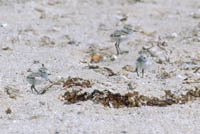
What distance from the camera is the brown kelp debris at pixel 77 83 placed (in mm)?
6348

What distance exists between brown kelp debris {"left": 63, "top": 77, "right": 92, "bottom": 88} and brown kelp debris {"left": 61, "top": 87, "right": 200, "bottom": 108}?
0.84 feet

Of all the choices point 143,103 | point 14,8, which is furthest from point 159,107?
point 14,8

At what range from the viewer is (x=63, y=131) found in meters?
4.97

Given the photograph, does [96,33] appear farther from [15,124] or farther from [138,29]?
[15,124]

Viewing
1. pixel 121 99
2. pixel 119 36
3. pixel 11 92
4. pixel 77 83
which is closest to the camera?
pixel 121 99

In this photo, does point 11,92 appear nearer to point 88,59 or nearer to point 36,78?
point 36,78

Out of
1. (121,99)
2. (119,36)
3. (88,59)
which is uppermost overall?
(119,36)

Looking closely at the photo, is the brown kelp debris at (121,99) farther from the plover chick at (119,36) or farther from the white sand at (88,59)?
the plover chick at (119,36)

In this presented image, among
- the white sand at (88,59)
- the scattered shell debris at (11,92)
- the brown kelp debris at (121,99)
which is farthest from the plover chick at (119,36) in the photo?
the scattered shell debris at (11,92)

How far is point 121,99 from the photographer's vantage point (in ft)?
19.2

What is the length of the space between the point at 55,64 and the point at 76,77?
117 centimetres

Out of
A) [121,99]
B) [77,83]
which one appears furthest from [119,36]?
[121,99]

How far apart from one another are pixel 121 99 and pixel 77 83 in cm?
84

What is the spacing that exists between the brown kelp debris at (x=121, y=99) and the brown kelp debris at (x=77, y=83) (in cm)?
26
